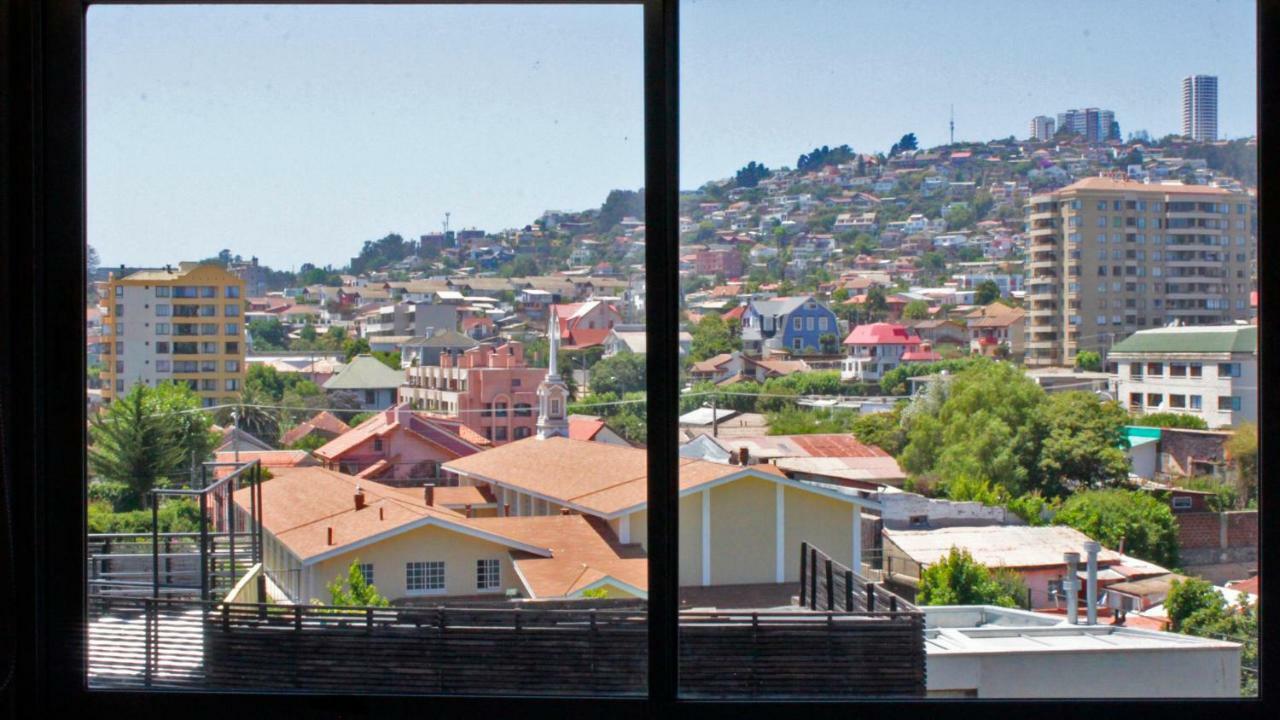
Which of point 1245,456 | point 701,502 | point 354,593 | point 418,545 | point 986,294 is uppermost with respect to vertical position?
point 986,294

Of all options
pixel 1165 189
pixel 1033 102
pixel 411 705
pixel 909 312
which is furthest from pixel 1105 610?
pixel 411 705

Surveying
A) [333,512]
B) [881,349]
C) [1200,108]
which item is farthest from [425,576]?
[1200,108]

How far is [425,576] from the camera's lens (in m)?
2.62

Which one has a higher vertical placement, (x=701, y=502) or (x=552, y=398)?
(x=552, y=398)

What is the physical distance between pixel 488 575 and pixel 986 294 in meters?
1.41

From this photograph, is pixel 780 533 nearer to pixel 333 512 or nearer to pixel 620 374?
pixel 620 374

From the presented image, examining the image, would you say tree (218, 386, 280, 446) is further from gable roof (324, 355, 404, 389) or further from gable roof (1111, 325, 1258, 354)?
gable roof (1111, 325, 1258, 354)

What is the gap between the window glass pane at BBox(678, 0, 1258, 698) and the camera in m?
2.55

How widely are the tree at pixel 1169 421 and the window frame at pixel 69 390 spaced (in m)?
Result: 0.14

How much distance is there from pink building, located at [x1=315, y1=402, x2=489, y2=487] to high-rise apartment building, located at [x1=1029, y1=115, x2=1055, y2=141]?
5.17 feet

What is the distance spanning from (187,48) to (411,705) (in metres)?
1.73

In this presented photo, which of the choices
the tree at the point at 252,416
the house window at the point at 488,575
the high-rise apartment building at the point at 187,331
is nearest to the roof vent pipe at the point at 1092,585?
the house window at the point at 488,575

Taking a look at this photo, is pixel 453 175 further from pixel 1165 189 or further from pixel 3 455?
pixel 1165 189

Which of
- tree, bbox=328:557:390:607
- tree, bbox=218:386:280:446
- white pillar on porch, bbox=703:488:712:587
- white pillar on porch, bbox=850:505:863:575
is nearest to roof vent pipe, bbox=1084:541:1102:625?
white pillar on porch, bbox=850:505:863:575
